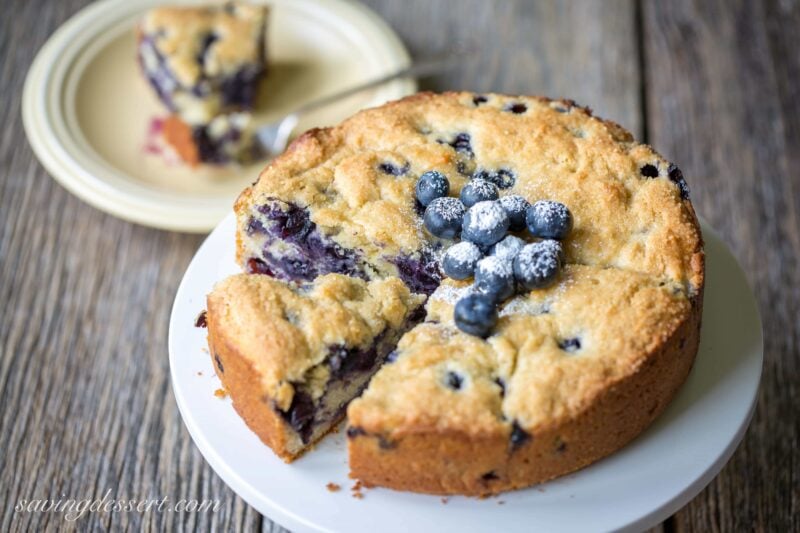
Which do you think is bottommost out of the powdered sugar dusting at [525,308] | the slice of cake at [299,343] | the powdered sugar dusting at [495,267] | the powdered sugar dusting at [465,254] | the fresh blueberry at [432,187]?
the slice of cake at [299,343]

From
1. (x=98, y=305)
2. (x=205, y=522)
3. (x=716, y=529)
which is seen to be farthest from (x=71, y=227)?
(x=716, y=529)

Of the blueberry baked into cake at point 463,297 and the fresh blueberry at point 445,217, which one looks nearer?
the blueberry baked into cake at point 463,297

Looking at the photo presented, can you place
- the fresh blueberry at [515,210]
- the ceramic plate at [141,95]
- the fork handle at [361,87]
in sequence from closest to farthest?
the fresh blueberry at [515,210] < the ceramic plate at [141,95] < the fork handle at [361,87]

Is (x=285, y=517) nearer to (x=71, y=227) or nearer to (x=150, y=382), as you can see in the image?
(x=150, y=382)

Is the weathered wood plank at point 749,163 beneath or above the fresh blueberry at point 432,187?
beneath

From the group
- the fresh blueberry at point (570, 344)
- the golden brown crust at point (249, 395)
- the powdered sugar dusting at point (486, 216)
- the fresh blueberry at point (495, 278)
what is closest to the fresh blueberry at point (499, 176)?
the powdered sugar dusting at point (486, 216)

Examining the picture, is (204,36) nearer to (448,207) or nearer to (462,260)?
(448,207)

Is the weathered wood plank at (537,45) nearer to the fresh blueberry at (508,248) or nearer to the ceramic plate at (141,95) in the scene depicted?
the ceramic plate at (141,95)
